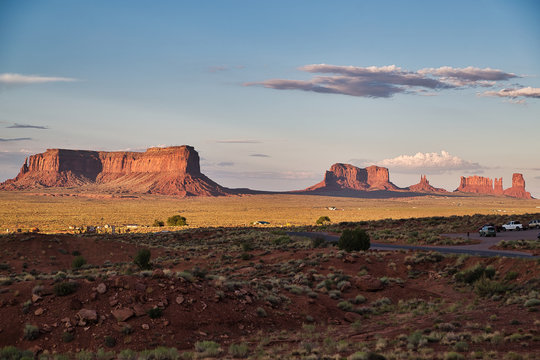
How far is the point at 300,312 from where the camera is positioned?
19500 millimetres

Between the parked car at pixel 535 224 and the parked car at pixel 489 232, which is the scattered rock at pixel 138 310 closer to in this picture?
the parked car at pixel 489 232

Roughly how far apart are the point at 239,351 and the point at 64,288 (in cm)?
710

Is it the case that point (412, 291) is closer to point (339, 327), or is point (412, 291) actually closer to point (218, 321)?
point (339, 327)

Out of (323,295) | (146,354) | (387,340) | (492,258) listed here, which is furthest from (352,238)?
(146,354)

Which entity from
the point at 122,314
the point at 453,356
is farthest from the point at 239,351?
the point at 453,356

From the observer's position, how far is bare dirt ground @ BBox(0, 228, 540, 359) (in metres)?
13.5

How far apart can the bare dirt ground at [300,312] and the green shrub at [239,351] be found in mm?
166

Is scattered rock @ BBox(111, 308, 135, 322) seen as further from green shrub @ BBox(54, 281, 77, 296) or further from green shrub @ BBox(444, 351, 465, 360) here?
green shrub @ BBox(444, 351, 465, 360)

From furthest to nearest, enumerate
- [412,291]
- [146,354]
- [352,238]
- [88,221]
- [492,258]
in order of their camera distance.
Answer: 1. [88,221]
2. [352,238]
3. [492,258]
4. [412,291]
5. [146,354]

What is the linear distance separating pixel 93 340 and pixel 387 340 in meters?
8.75

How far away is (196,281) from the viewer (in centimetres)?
1930

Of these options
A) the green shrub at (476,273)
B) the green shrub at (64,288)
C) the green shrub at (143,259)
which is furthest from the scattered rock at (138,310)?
the green shrub at (476,273)

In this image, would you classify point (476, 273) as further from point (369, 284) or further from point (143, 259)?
point (143, 259)

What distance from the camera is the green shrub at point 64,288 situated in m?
16.9
